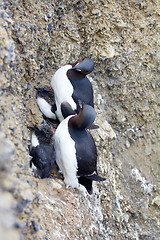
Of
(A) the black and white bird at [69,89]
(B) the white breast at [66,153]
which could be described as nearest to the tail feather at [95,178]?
(B) the white breast at [66,153]

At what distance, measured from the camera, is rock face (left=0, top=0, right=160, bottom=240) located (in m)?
3.36

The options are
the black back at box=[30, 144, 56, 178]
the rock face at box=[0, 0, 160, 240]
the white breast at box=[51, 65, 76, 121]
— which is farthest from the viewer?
the white breast at box=[51, 65, 76, 121]

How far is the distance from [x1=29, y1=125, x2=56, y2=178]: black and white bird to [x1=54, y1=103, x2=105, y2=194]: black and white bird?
0.41 ft

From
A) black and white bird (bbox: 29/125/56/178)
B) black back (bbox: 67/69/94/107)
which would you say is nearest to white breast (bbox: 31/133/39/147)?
Result: black and white bird (bbox: 29/125/56/178)

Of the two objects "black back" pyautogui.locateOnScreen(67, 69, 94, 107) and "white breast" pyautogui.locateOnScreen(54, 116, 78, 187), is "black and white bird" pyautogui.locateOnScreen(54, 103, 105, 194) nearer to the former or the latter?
"white breast" pyautogui.locateOnScreen(54, 116, 78, 187)

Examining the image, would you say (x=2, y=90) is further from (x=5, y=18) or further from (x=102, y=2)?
(x=102, y=2)

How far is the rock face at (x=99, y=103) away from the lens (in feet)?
11.0

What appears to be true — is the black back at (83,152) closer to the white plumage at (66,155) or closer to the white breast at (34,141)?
the white plumage at (66,155)

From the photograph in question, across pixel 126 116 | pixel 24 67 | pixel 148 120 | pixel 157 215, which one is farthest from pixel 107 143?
pixel 24 67

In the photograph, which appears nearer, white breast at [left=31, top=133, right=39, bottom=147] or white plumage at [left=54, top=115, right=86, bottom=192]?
white breast at [left=31, top=133, right=39, bottom=147]

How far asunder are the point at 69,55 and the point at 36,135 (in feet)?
6.28

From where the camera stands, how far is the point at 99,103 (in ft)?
19.9

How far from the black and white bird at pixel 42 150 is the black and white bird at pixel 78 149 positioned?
0.41 ft

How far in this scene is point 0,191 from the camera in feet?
6.13
